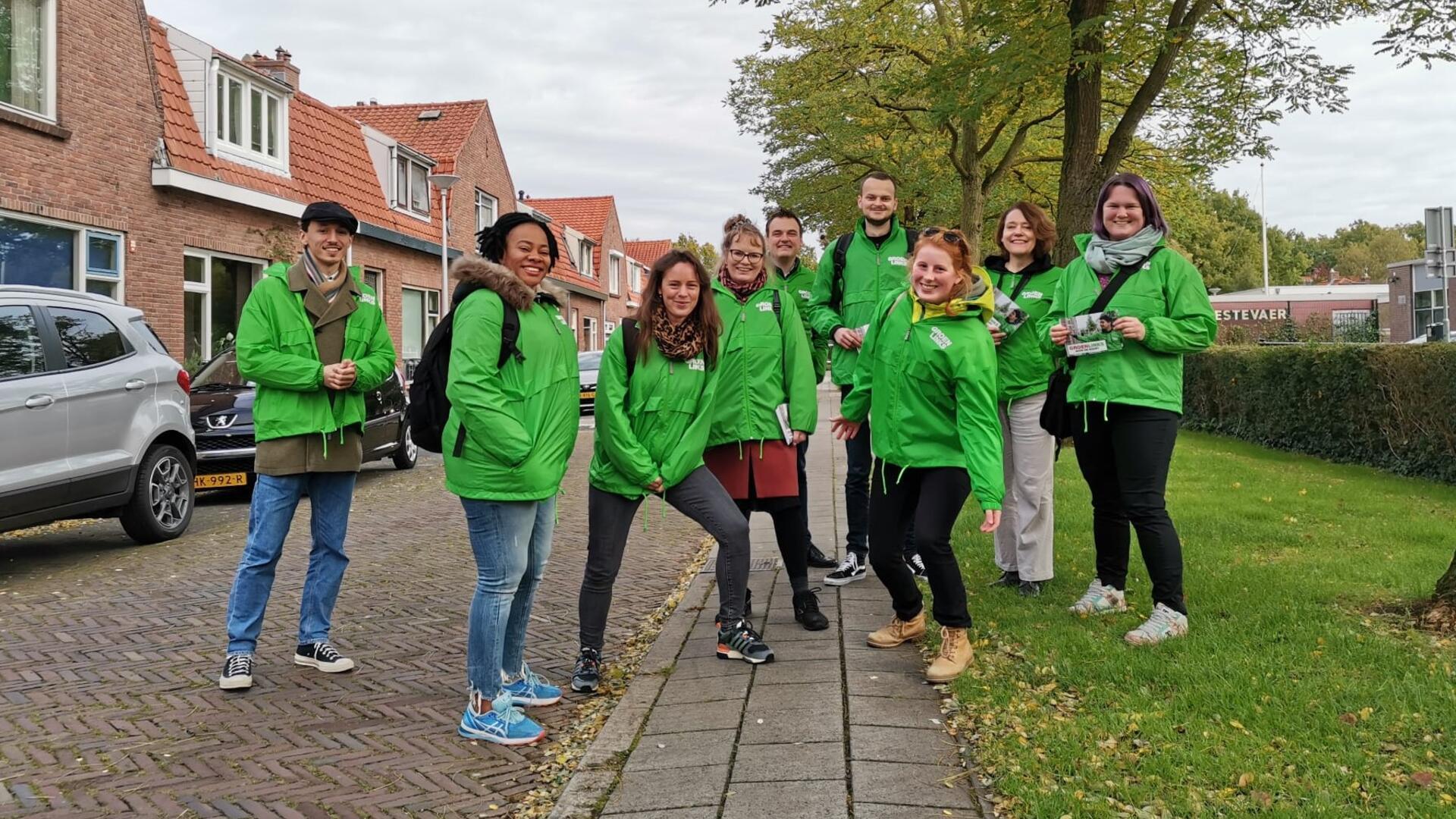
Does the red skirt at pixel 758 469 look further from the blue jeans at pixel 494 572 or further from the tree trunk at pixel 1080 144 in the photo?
the tree trunk at pixel 1080 144

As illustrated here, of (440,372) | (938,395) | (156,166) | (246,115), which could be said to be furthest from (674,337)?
(246,115)

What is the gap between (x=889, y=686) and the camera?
14.1 ft

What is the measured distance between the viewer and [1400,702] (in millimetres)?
3719

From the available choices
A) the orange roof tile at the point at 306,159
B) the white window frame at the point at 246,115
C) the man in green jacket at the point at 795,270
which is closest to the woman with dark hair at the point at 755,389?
the man in green jacket at the point at 795,270

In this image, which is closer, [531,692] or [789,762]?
[789,762]

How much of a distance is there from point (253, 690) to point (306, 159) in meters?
17.9

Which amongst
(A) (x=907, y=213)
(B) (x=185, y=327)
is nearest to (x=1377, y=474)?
(B) (x=185, y=327)

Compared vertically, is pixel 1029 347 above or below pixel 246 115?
below

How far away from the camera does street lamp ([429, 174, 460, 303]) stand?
23.2m

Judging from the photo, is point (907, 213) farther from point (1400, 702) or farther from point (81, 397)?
point (1400, 702)

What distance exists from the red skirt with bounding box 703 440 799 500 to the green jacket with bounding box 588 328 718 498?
0.47 meters

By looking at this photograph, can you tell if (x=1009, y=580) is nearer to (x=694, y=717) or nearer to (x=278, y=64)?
(x=694, y=717)

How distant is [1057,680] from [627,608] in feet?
8.85

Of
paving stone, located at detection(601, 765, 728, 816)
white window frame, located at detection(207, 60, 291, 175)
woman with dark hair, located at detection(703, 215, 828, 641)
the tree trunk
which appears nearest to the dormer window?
white window frame, located at detection(207, 60, 291, 175)
